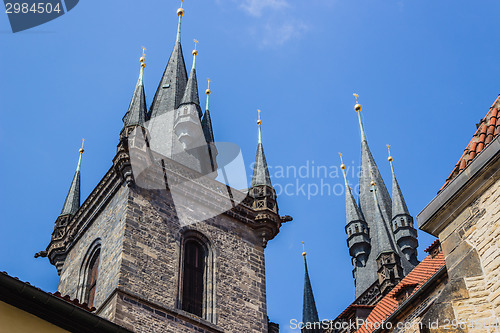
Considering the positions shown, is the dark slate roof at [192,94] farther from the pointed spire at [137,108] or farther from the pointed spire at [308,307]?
the pointed spire at [308,307]

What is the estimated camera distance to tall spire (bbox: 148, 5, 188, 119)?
2536 centimetres

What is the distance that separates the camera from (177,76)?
1052 inches

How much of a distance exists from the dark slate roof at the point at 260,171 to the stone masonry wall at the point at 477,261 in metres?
14.4

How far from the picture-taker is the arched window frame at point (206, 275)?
1897cm

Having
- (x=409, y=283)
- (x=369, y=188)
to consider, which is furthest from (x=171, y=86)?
(x=409, y=283)

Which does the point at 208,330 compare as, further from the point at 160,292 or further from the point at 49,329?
the point at 49,329

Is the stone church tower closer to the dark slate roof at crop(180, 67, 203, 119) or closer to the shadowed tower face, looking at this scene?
the dark slate roof at crop(180, 67, 203, 119)

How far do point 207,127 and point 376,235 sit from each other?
887 centimetres

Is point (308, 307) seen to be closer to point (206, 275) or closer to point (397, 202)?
point (397, 202)

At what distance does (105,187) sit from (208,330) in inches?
194

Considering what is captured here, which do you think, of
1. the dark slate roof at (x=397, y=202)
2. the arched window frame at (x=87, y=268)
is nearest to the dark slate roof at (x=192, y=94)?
the arched window frame at (x=87, y=268)

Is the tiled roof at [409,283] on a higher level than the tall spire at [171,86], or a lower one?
lower

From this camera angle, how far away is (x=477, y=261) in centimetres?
833

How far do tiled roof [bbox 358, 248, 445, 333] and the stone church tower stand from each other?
8.71 ft
